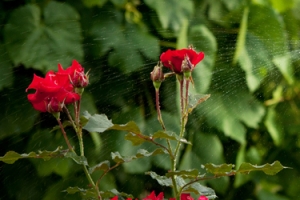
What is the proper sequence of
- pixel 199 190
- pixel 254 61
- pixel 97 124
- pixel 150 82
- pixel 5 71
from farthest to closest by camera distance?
pixel 254 61, pixel 150 82, pixel 5 71, pixel 199 190, pixel 97 124

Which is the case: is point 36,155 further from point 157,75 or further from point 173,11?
point 173,11

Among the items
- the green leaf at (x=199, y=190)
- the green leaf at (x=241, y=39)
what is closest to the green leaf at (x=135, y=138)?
the green leaf at (x=199, y=190)

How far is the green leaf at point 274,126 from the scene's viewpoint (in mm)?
1843

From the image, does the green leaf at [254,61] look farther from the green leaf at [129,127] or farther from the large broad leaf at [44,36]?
the green leaf at [129,127]

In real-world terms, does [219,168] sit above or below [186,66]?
below

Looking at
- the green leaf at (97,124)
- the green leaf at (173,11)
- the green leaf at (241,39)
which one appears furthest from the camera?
the green leaf at (241,39)

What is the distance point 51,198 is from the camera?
1.60 m

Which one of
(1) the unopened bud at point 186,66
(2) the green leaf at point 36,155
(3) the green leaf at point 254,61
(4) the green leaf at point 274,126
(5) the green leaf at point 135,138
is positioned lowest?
(4) the green leaf at point 274,126

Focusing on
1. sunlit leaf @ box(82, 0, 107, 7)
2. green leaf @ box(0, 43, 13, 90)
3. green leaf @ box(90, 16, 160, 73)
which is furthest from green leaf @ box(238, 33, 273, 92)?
green leaf @ box(0, 43, 13, 90)

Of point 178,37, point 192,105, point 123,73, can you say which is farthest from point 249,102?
point 192,105

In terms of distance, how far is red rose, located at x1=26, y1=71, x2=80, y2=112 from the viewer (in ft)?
2.64

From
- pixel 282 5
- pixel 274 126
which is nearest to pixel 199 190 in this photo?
pixel 274 126

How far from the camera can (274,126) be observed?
185 cm

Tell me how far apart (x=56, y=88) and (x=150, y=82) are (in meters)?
0.88
